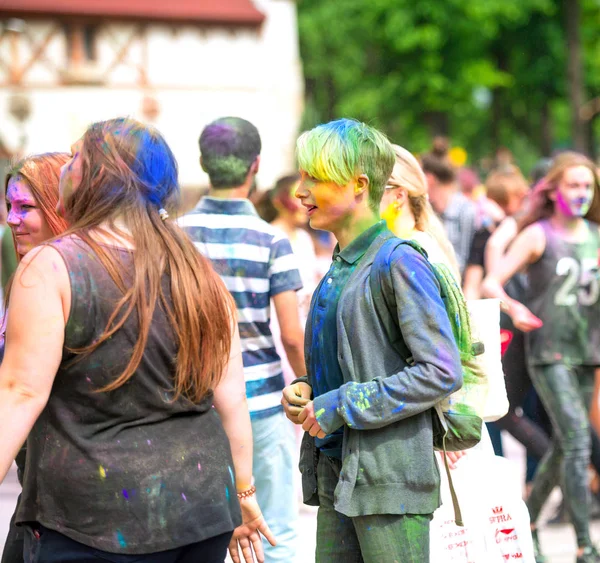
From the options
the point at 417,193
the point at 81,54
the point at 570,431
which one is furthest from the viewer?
the point at 81,54

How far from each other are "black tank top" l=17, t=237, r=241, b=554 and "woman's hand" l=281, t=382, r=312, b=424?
55 cm

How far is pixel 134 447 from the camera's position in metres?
2.65

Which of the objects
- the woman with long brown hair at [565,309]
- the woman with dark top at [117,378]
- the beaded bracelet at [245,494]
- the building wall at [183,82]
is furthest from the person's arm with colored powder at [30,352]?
the building wall at [183,82]

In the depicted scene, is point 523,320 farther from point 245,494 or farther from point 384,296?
point 245,494

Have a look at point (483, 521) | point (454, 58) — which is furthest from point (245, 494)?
point (454, 58)

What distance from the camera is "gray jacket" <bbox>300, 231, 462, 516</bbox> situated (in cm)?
301

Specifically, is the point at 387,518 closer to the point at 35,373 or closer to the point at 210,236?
the point at 35,373

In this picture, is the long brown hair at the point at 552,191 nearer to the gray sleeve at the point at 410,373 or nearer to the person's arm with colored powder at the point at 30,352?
the gray sleeve at the point at 410,373

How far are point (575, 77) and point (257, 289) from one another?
2275 centimetres

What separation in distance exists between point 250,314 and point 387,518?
5.31 ft

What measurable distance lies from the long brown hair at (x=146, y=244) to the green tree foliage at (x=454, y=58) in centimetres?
2776

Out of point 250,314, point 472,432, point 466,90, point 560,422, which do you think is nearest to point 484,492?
point 472,432

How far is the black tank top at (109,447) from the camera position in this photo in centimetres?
262

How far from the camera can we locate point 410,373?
301 centimetres
